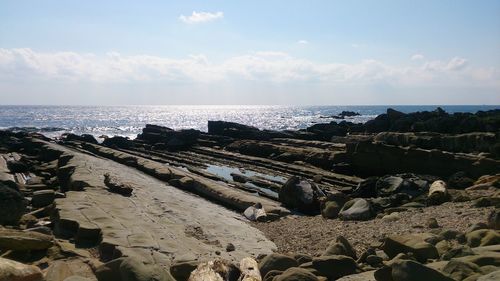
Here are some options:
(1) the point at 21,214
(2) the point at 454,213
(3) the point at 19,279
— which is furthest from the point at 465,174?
(3) the point at 19,279

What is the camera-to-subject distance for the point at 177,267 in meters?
7.63

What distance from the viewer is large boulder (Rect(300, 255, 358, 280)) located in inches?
275

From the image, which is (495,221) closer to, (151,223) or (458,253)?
(458,253)

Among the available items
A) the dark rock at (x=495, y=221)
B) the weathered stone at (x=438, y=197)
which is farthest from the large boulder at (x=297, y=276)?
the weathered stone at (x=438, y=197)

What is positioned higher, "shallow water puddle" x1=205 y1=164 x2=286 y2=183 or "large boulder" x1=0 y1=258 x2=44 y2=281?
"large boulder" x1=0 y1=258 x2=44 y2=281

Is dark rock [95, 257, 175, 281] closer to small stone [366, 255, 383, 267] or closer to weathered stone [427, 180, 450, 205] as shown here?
small stone [366, 255, 383, 267]

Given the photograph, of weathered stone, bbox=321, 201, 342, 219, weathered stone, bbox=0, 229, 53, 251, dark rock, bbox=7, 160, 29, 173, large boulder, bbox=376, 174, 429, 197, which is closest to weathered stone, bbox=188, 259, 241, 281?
weathered stone, bbox=0, 229, 53, 251

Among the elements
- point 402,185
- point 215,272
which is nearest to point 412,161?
point 402,185

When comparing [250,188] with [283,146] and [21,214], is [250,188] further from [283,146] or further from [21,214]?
[283,146]

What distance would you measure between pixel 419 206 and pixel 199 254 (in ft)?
24.9

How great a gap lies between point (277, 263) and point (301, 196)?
29.1 feet

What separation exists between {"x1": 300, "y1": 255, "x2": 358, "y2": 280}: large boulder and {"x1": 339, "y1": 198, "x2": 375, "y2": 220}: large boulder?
620 centimetres

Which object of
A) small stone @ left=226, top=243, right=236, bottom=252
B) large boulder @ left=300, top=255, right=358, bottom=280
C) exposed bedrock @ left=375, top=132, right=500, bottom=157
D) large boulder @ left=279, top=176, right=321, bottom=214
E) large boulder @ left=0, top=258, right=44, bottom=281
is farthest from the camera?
Answer: exposed bedrock @ left=375, top=132, right=500, bottom=157

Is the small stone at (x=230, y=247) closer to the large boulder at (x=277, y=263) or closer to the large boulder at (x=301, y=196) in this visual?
the large boulder at (x=277, y=263)
